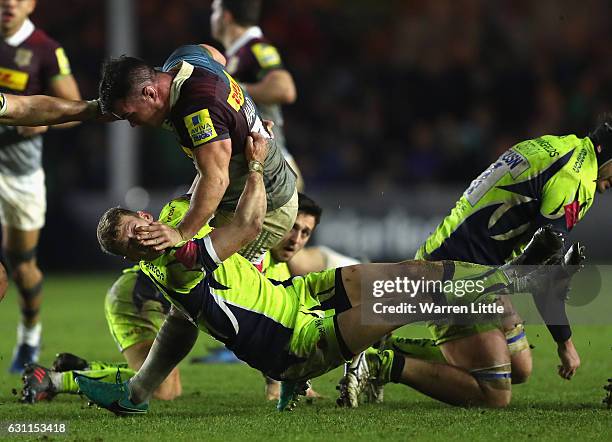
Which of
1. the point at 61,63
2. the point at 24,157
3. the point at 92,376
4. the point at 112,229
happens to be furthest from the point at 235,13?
the point at 112,229

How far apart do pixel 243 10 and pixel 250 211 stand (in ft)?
11.5

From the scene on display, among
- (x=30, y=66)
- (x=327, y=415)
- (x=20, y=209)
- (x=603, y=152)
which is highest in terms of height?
(x=30, y=66)

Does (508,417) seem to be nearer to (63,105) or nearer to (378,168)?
(63,105)

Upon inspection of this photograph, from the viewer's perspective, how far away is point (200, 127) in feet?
17.0

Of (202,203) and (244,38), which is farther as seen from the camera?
(244,38)

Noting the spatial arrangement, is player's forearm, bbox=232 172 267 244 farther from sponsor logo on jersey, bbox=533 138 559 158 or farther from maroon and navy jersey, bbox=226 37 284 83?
maroon and navy jersey, bbox=226 37 284 83

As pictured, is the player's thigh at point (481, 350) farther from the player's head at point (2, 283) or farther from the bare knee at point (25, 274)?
the bare knee at point (25, 274)

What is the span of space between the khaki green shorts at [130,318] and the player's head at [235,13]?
101 inches

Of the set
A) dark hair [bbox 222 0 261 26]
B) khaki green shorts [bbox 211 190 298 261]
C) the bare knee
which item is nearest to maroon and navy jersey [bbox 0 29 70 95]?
the bare knee

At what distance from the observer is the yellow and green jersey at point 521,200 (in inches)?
224

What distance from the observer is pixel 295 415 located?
5.55m

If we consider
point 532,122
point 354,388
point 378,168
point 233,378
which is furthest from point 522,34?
point 354,388

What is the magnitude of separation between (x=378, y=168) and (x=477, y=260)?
368 inches

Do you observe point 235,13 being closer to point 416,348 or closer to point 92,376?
point 416,348
